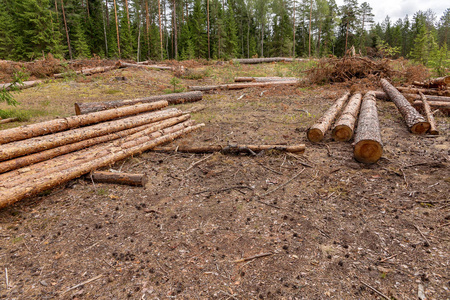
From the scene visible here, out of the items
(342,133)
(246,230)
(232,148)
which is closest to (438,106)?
(342,133)

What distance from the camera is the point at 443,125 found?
686 centimetres

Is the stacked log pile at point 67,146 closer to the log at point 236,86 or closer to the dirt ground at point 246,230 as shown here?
the dirt ground at point 246,230

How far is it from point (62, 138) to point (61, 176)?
1051 millimetres

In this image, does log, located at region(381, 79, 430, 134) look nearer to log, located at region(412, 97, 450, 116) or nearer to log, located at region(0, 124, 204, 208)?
log, located at region(412, 97, 450, 116)

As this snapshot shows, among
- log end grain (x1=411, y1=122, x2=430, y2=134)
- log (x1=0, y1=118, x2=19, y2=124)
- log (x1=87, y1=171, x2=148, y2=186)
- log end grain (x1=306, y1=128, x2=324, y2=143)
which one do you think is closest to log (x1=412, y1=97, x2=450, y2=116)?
log end grain (x1=411, y1=122, x2=430, y2=134)

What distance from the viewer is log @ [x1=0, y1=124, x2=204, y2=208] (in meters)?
3.46

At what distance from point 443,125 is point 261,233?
7257 mm

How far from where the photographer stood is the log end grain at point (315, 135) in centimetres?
582

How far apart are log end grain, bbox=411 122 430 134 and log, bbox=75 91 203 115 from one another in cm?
859

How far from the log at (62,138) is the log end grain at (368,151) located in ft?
17.5

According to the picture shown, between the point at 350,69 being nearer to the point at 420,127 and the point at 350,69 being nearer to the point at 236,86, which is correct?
the point at 236,86

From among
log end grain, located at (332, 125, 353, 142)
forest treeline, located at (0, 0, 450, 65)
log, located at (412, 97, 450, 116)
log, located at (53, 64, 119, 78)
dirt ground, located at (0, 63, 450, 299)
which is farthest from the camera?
forest treeline, located at (0, 0, 450, 65)

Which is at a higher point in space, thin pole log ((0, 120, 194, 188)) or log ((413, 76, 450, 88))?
log ((413, 76, 450, 88))

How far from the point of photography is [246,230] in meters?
3.19
